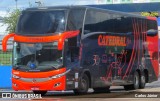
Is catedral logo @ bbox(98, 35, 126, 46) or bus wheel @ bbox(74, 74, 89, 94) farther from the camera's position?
catedral logo @ bbox(98, 35, 126, 46)

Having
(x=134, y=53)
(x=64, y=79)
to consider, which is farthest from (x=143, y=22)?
(x=64, y=79)

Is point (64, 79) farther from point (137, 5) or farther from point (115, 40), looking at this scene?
point (137, 5)

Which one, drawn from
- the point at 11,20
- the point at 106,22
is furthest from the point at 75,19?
the point at 11,20

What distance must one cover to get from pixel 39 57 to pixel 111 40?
4.85 meters

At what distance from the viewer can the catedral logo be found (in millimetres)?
22484

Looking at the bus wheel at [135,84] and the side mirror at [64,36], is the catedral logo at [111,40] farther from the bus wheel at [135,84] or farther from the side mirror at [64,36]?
the side mirror at [64,36]

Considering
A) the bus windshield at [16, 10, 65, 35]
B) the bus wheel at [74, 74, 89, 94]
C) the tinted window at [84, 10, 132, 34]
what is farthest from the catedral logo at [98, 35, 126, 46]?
the bus windshield at [16, 10, 65, 35]

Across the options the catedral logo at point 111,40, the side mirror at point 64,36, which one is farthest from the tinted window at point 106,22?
the side mirror at point 64,36

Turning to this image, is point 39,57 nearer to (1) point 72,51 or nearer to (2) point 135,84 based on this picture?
(1) point 72,51

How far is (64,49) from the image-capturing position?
19.8 meters

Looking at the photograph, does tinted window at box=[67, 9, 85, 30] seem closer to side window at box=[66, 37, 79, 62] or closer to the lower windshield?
side window at box=[66, 37, 79, 62]

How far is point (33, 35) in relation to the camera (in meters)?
20.1

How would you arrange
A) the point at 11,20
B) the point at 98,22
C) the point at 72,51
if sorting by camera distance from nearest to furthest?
the point at 72,51
the point at 98,22
the point at 11,20

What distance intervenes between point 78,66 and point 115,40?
13.1 ft
